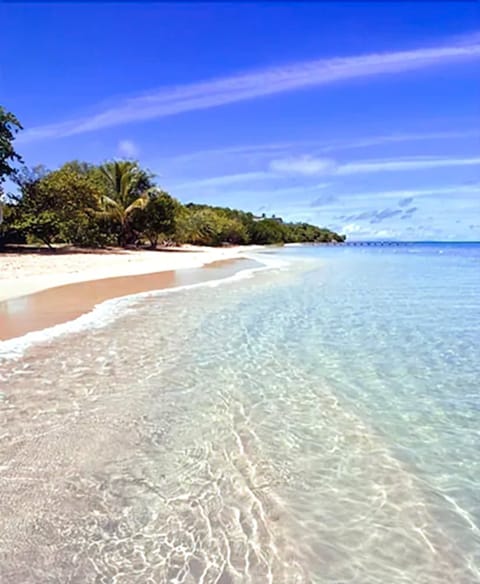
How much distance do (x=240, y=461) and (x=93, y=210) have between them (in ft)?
107

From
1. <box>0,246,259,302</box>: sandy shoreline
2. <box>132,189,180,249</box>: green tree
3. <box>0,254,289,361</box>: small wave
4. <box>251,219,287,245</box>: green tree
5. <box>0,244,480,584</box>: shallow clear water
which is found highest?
<box>132,189,180,249</box>: green tree

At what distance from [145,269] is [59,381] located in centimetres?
1755

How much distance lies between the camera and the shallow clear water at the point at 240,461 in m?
2.74

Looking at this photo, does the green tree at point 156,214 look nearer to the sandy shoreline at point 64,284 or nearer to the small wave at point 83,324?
the sandy shoreline at point 64,284

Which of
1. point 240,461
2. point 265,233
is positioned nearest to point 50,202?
point 240,461

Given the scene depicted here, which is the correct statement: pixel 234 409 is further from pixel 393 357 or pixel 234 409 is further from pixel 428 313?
pixel 428 313

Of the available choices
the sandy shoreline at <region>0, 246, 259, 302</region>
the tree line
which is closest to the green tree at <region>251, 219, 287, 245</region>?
the tree line

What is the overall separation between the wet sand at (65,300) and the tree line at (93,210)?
7669 millimetres

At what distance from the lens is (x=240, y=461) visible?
3896 millimetres

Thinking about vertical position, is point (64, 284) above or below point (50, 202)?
below

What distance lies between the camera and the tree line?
29.9 metres

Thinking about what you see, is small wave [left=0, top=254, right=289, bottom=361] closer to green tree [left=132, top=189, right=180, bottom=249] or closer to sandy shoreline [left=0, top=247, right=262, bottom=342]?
sandy shoreline [left=0, top=247, right=262, bottom=342]

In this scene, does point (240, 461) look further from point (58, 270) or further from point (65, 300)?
point (58, 270)

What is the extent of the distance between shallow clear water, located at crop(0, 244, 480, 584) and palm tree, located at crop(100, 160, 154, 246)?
3193cm
